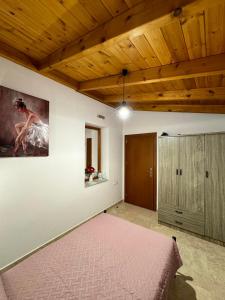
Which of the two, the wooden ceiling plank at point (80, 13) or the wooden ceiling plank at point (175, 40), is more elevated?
the wooden ceiling plank at point (80, 13)

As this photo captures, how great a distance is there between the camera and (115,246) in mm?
1609

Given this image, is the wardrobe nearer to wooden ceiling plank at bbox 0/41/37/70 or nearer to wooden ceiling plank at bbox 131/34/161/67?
wooden ceiling plank at bbox 131/34/161/67

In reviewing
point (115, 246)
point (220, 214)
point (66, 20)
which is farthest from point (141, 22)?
point (220, 214)

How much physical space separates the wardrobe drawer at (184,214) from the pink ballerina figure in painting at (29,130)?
260 centimetres

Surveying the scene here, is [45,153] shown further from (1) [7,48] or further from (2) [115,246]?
(2) [115,246]

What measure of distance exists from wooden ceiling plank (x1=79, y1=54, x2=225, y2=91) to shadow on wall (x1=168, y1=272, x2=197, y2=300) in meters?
2.44

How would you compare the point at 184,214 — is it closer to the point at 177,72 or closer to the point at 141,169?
the point at 141,169

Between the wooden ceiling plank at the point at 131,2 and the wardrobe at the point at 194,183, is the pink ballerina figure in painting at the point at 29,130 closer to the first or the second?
the wooden ceiling plank at the point at 131,2

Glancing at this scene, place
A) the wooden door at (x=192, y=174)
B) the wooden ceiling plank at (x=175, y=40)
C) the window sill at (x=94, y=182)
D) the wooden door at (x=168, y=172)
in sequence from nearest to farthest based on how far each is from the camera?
the wooden ceiling plank at (x=175, y=40)
the wooden door at (x=192, y=174)
the wooden door at (x=168, y=172)
the window sill at (x=94, y=182)

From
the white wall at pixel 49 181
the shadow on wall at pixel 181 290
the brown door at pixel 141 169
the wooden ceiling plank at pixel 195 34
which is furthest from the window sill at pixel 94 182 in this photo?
the wooden ceiling plank at pixel 195 34

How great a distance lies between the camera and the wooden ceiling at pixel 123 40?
1178 mm

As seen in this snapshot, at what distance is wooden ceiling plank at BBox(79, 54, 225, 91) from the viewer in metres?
1.61

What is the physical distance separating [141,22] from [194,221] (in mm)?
3066

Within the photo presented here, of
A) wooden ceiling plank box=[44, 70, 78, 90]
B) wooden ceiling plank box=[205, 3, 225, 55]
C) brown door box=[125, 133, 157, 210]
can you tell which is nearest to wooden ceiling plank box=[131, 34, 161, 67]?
wooden ceiling plank box=[205, 3, 225, 55]
